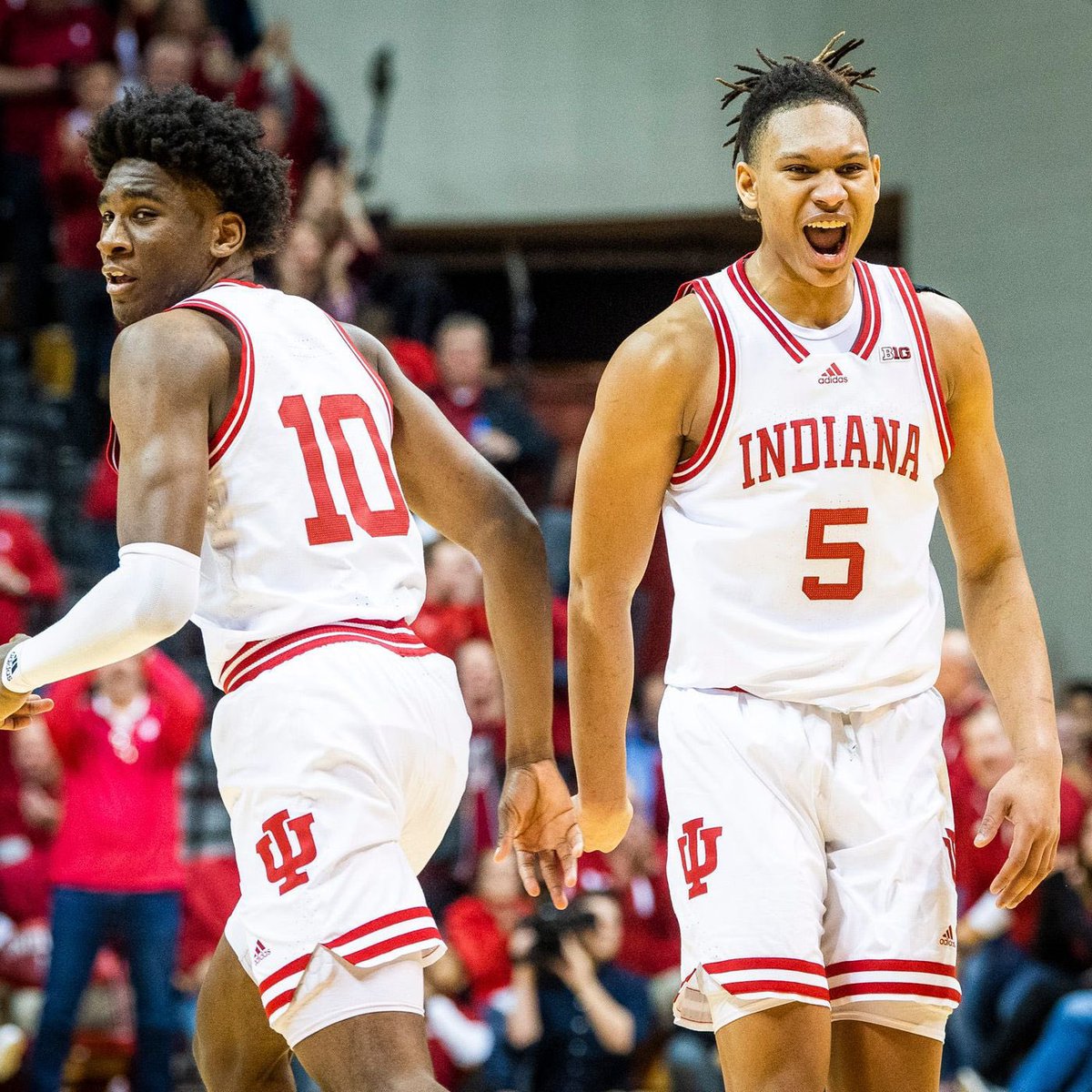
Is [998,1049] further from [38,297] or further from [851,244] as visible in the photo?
[38,297]

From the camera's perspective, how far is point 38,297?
1070 cm

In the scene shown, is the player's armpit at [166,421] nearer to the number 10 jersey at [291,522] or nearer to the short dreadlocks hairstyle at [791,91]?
the number 10 jersey at [291,522]

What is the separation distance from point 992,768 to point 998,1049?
107 cm

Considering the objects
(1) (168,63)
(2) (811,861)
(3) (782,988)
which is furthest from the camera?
(1) (168,63)

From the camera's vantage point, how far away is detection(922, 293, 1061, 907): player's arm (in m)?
3.32

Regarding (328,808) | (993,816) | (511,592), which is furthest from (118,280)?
(993,816)

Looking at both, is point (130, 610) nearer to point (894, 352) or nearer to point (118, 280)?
point (118, 280)

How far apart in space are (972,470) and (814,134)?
0.73m

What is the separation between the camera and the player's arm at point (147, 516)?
303 cm

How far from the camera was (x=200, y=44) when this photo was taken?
33.7 ft

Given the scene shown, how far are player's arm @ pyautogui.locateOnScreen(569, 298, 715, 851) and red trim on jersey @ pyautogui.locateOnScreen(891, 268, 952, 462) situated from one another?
0.41 m

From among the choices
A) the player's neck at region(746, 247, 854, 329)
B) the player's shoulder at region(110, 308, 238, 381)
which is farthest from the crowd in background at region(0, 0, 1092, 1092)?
the player's neck at region(746, 247, 854, 329)

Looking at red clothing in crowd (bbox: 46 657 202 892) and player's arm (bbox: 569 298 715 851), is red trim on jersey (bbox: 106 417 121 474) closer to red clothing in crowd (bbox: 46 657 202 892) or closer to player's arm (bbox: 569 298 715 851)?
player's arm (bbox: 569 298 715 851)

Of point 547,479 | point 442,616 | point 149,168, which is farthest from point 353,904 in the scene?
point 547,479
